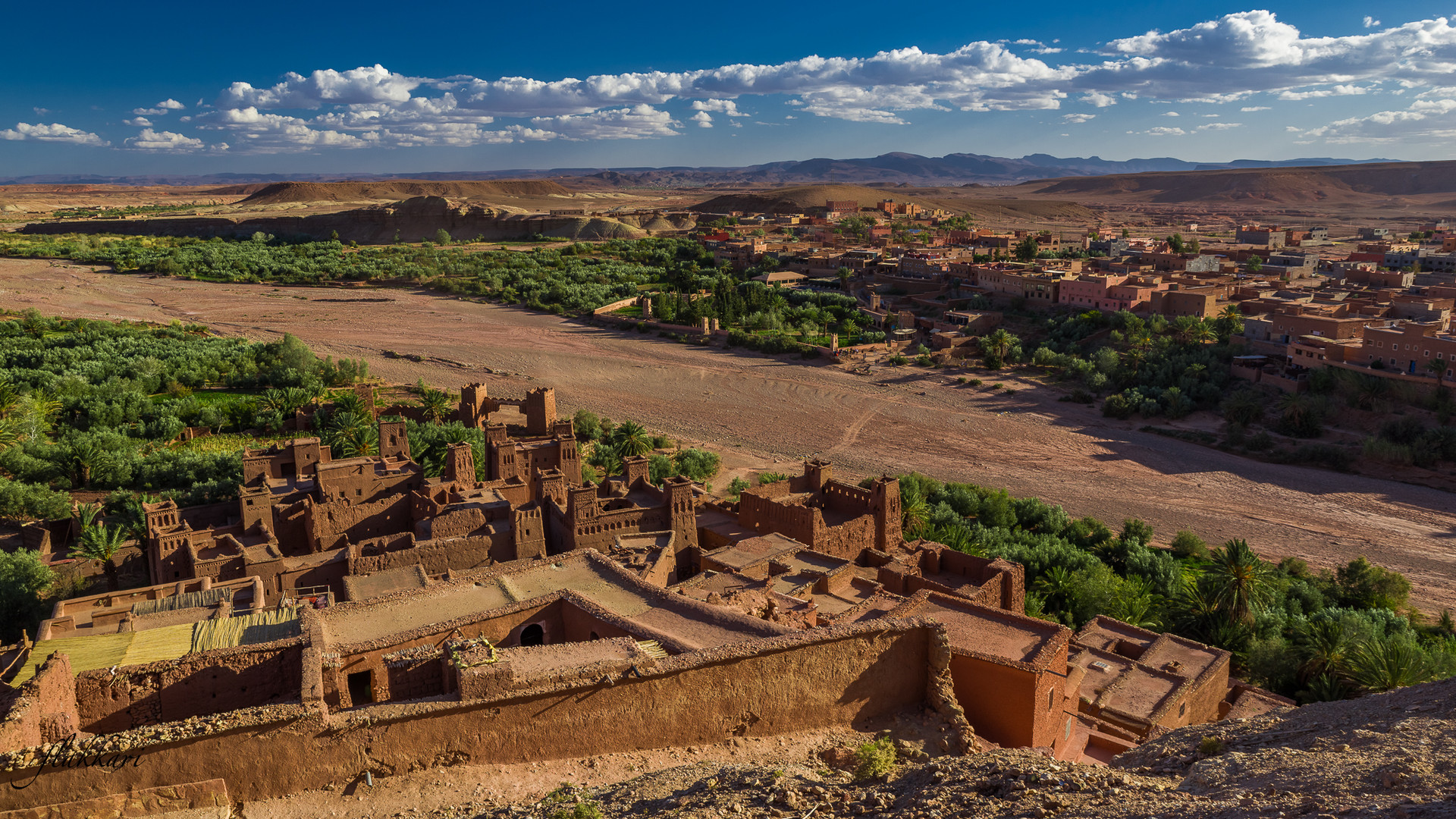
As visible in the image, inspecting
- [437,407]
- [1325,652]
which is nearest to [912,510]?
[1325,652]

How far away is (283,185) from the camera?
161500mm

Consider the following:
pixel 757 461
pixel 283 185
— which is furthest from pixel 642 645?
pixel 283 185

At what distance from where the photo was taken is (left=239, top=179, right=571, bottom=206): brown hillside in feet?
496

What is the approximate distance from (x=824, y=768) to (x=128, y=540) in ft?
54.5

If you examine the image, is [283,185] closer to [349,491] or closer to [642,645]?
[349,491]

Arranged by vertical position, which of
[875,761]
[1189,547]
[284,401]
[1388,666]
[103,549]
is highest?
[875,761]

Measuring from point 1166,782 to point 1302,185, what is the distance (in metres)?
186

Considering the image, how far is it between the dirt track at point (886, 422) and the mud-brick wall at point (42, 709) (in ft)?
77.7

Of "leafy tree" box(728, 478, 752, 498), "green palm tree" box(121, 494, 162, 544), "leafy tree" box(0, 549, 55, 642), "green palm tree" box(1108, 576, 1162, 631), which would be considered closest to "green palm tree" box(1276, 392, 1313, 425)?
"green palm tree" box(1108, 576, 1162, 631)

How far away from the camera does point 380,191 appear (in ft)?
529

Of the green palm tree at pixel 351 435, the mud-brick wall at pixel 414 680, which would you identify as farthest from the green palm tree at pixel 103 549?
the mud-brick wall at pixel 414 680

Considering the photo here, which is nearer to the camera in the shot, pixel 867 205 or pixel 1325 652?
pixel 1325 652

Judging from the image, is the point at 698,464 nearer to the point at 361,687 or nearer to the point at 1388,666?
the point at 1388,666

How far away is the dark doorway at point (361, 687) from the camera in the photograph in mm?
10219
